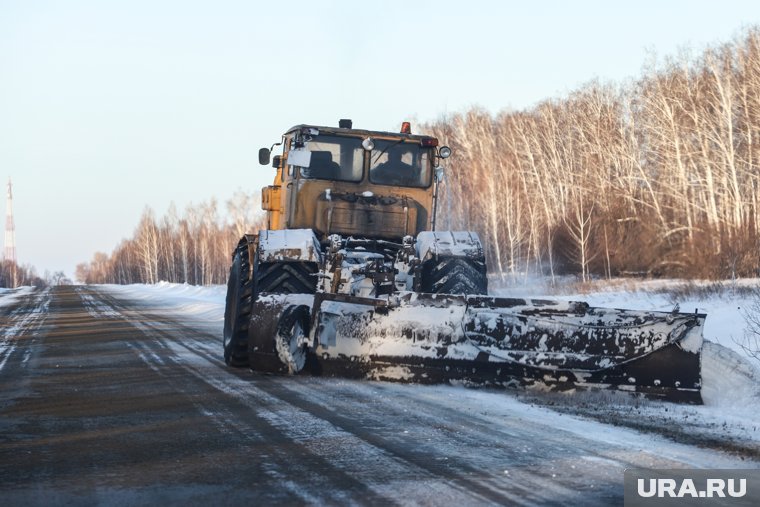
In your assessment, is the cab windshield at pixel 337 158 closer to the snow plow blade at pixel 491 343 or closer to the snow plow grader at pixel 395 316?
the snow plow grader at pixel 395 316

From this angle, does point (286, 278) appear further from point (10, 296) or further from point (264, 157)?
point (10, 296)

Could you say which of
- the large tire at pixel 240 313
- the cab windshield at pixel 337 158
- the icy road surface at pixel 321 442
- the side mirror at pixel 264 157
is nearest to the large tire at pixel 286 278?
the large tire at pixel 240 313

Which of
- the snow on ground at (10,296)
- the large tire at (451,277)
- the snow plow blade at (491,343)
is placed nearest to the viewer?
the snow plow blade at (491,343)

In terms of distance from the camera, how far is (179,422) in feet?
19.3

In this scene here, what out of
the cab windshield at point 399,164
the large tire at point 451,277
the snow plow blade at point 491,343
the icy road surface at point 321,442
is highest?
the cab windshield at point 399,164

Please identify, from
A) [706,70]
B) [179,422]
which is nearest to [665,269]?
[706,70]

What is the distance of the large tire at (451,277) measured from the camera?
934 cm

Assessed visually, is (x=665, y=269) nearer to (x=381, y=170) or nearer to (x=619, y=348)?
(x=381, y=170)

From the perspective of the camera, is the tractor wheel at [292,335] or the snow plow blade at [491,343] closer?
the snow plow blade at [491,343]

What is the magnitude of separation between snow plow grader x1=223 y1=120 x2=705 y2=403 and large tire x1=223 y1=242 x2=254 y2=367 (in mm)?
14

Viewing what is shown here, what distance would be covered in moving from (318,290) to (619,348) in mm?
3046

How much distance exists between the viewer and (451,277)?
9.36m

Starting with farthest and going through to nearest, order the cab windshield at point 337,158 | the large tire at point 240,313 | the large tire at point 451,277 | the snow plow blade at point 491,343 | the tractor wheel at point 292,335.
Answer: the cab windshield at point 337,158, the large tire at point 451,277, the large tire at point 240,313, the tractor wheel at point 292,335, the snow plow blade at point 491,343

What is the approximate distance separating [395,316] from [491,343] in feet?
2.84
